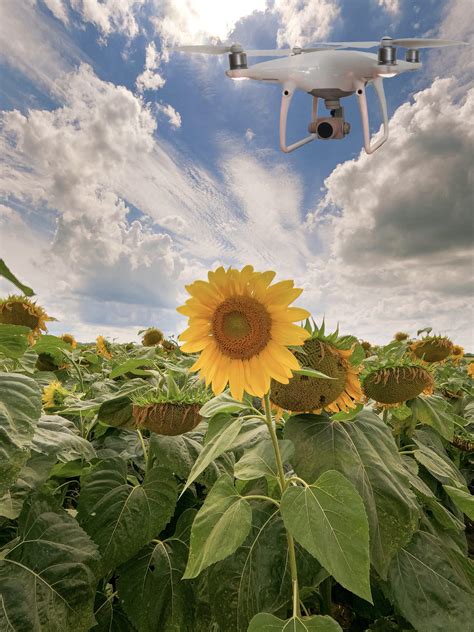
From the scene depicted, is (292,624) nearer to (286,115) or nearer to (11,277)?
(11,277)

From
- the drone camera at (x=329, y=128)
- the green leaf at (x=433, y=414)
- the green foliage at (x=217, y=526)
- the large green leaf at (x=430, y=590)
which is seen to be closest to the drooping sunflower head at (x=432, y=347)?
the green leaf at (x=433, y=414)

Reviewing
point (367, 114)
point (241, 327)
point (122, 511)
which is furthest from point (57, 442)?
point (367, 114)

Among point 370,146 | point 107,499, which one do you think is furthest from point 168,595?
point 370,146

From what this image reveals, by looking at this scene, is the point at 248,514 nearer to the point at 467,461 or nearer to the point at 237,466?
the point at 237,466

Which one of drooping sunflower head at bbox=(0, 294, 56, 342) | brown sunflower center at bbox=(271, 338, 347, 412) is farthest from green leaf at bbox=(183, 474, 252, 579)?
drooping sunflower head at bbox=(0, 294, 56, 342)

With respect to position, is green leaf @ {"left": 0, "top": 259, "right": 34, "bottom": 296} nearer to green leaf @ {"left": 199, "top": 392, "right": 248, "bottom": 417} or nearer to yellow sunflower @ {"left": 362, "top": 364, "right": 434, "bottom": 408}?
green leaf @ {"left": 199, "top": 392, "right": 248, "bottom": 417}
